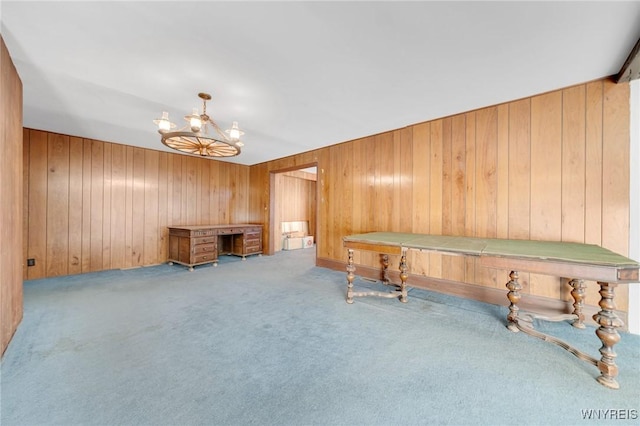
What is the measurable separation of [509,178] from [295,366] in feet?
10.1

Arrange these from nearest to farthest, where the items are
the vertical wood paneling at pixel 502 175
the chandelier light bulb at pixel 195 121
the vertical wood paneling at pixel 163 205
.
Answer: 1. the chandelier light bulb at pixel 195 121
2. the vertical wood paneling at pixel 502 175
3. the vertical wood paneling at pixel 163 205

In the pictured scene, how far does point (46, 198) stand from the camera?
3.97 m

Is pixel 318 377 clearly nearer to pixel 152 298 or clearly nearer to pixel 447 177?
pixel 152 298

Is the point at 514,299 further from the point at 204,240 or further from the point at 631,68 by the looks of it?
the point at 204,240

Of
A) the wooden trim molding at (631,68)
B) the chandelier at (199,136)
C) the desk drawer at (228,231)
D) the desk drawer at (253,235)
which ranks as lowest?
the desk drawer at (253,235)

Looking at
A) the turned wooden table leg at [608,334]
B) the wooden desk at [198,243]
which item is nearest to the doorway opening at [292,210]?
the wooden desk at [198,243]

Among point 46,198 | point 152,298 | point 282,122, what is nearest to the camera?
point 152,298

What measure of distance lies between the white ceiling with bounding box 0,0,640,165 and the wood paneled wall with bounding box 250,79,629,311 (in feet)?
0.93

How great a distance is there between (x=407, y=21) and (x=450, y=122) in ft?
6.49

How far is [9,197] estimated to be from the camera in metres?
2.03

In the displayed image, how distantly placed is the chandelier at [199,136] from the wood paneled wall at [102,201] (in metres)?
2.06

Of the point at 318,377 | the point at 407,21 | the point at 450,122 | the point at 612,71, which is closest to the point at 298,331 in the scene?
the point at 318,377

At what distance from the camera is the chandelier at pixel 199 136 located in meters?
2.63

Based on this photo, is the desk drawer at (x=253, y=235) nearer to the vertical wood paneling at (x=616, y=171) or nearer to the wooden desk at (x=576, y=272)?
the wooden desk at (x=576, y=272)
